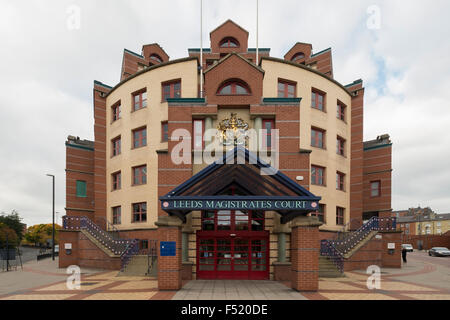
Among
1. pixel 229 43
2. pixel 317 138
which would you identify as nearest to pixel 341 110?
pixel 317 138

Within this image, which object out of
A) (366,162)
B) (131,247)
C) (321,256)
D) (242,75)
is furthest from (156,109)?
(366,162)

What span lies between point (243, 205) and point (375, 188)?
22.5 m

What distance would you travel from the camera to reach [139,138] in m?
22.7

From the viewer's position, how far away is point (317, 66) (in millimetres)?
30766

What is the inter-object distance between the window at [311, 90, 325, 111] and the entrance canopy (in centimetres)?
1306

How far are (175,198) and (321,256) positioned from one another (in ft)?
37.0

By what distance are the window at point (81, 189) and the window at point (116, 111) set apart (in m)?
8.27

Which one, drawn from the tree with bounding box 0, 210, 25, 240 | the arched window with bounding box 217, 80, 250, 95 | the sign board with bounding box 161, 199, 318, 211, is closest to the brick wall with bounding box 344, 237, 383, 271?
the sign board with bounding box 161, 199, 318, 211

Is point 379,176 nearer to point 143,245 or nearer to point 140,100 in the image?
point 143,245

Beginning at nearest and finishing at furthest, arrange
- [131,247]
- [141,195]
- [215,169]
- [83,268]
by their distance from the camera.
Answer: [215,169] < [131,247] < [83,268] < [141,195]

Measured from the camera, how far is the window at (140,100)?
74.9ft

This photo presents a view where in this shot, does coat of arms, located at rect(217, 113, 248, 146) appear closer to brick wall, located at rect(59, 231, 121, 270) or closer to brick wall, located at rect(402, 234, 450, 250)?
brick wall, located at rect(59, 231, 121, 270)

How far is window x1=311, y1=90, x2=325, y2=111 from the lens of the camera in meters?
22.8
